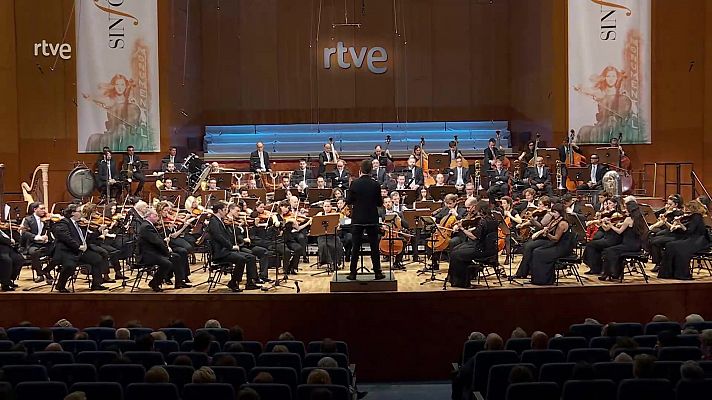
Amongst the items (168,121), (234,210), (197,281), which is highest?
(168,121)

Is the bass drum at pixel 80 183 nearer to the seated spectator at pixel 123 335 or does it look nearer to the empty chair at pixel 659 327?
the seated spectator at pixel 123 335

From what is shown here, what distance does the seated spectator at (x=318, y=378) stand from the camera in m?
6.96

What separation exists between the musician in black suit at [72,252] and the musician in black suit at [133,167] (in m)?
6.11

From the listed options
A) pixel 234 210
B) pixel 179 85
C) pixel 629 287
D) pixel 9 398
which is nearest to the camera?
pixel 9 398

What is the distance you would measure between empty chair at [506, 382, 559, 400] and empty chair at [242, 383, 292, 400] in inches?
62.3

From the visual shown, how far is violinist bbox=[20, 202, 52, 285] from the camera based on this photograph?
555 inches

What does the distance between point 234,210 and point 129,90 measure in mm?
8702

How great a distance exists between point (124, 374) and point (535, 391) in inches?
127

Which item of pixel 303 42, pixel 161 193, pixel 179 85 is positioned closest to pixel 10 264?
pixel 161 193

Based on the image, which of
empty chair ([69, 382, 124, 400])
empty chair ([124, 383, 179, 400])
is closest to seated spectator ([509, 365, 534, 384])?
empty chair ([124, 383, 179, 400])

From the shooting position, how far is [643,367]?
700cm

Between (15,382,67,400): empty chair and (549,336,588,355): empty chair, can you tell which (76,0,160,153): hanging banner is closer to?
(549,336,588,355): empty chair

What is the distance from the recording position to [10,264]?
42.9 ft

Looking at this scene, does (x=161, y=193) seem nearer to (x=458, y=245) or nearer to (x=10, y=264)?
(x=10, y=264)
